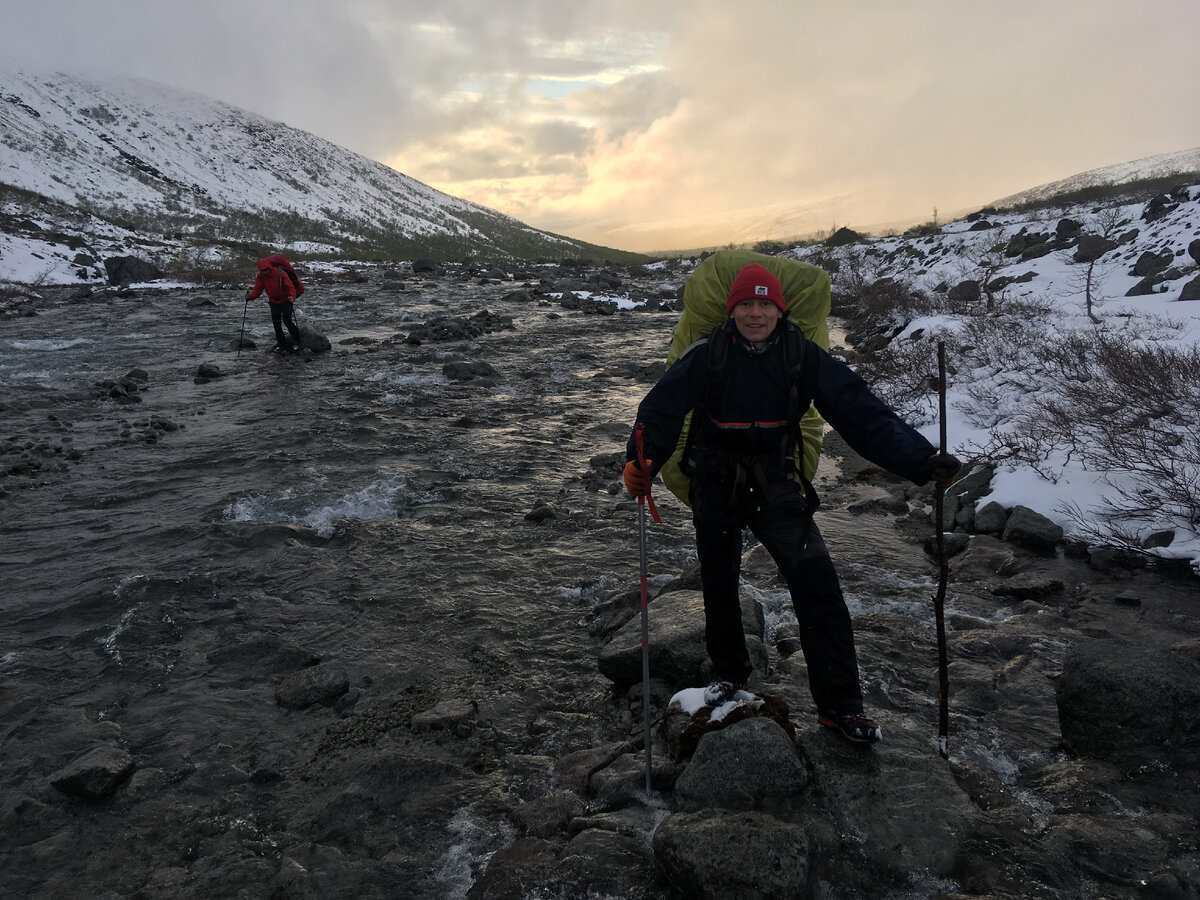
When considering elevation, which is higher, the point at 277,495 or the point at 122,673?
the point at 277,495

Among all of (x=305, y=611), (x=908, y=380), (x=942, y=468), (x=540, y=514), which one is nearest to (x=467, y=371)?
(x=540, y=514)

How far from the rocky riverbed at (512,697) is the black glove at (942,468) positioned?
5.76ft

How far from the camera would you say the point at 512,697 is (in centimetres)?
507

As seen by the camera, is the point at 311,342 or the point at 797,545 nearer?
the point at 797,545

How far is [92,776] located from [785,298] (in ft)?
17.8

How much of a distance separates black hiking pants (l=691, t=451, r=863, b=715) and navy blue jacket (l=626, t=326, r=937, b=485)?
204 mm

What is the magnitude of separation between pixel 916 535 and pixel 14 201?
201 feet

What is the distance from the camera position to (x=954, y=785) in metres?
3.61

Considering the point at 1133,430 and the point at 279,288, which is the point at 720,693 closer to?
the point at 1133,430

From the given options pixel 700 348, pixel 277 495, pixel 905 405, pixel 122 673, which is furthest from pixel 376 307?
pixel 700 348

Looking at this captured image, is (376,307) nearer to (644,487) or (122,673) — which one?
(122,673)

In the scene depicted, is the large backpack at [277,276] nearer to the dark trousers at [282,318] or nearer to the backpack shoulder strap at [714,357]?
the dark trousers at [282,318]

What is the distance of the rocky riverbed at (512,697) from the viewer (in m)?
3.36

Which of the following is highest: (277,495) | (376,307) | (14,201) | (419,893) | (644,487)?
(14,201)
